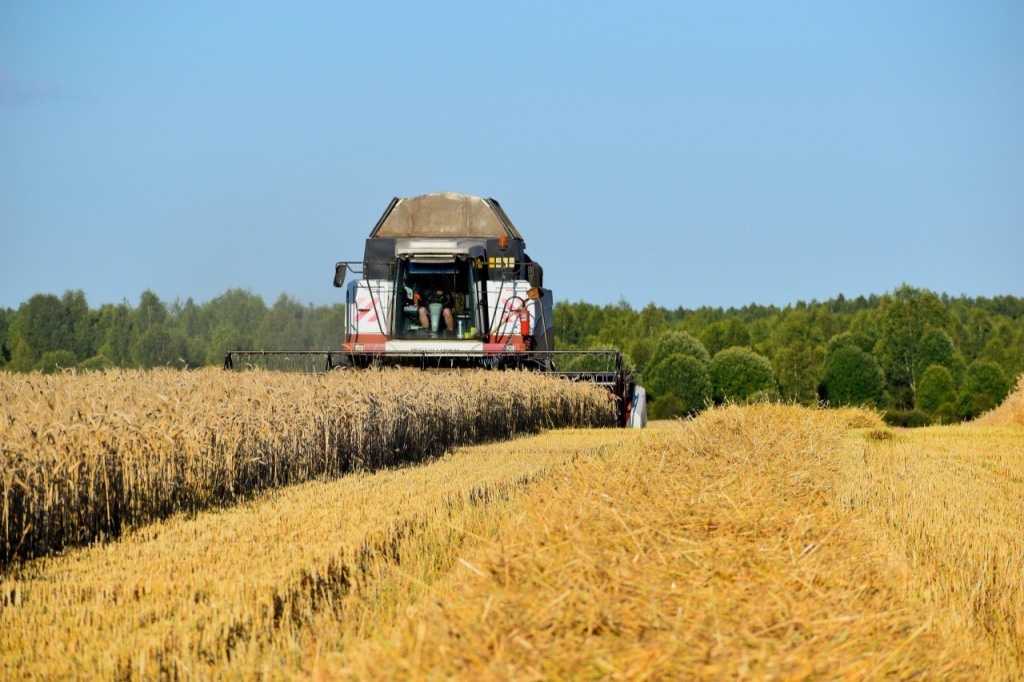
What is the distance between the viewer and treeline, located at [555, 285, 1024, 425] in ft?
162

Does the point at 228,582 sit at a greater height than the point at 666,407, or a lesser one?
greater

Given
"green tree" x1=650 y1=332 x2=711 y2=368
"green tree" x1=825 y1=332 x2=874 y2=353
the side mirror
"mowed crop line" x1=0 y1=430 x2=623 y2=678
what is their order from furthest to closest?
"green tree" x1=825 y1=332 x2=874 y2=353 < "green tree" x1=650 y1=332 x2=711 y2=368 < the side mirror < "mowed crop line" x1=0 y1=430 x2=623 y2=678

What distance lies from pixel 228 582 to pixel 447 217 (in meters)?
14.0

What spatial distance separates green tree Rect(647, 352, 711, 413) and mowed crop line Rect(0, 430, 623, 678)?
4350 centimetres

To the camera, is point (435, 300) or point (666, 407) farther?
point (666, 407)

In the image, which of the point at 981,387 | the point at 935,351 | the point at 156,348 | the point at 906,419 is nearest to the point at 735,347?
the point at 935,351

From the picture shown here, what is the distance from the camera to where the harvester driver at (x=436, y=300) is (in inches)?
676

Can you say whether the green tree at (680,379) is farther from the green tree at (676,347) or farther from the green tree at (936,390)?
the green tree at (936,390)

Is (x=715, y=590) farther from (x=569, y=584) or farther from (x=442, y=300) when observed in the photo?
(x=442, y=300)

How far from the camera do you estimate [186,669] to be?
12.8 feet

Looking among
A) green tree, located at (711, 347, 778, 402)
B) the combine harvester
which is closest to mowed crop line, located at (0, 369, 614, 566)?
the combine harvester

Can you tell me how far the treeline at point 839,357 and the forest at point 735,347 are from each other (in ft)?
0.24

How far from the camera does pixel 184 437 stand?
7.79m

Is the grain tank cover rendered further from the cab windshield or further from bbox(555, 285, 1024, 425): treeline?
bbox(555, 285, 1024, 425): treeline
